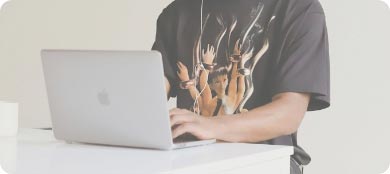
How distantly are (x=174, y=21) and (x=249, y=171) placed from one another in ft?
3.39

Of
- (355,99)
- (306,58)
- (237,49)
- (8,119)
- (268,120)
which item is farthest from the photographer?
(355,99)

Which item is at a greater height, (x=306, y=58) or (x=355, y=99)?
(x=306, y=58)

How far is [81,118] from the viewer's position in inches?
58.2

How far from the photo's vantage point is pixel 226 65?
204 centimetres

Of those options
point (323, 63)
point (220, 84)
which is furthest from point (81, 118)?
point (323, 63)

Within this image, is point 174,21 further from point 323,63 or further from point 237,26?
point 323,63

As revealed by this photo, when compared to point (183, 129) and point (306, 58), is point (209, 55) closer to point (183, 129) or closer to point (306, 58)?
point (306, 58)

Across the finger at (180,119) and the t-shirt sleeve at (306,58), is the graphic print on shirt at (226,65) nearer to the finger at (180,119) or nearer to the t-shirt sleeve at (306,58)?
the t-shirt sleeve at (306,58)

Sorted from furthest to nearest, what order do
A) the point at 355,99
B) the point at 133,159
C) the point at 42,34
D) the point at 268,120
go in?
the point at 42,34
the point at 355,99
the point at 268,120
the point at 133,159

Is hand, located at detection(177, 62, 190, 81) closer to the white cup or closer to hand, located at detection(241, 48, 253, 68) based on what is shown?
hand, located at detection(241, 48, 253, 68)

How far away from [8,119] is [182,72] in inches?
25.1

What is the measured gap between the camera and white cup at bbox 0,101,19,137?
1652mm

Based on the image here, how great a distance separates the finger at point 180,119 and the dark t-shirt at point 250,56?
0.44 meters

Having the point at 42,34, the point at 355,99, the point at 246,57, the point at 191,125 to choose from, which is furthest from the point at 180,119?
the point at 42,34
